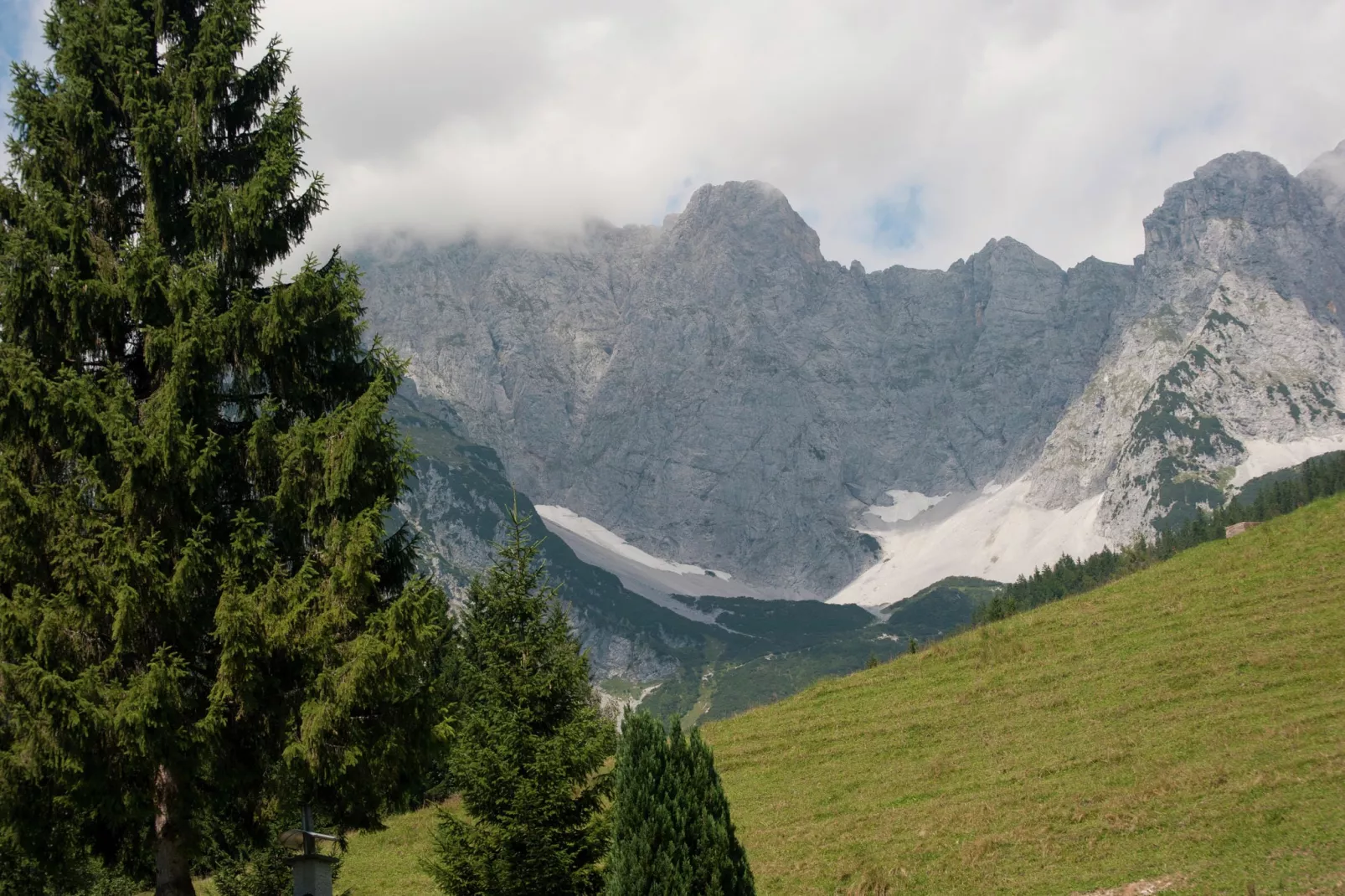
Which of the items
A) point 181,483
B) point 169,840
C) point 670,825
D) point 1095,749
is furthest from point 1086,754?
point 181,483

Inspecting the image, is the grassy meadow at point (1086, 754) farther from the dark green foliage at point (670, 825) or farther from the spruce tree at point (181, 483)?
the spruce tree at point (181, 483)

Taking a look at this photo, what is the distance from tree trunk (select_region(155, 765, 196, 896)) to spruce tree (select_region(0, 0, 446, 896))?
0.05m

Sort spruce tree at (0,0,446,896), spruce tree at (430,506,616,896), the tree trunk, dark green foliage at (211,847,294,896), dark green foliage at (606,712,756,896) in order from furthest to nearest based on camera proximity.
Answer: dark green foliage at (211,847,294,896) < spruce tree at (430,506,616,896) < dark green foliage at (606,712,756,896) < the tree trunk < spruce tree at (0,0,446,896)

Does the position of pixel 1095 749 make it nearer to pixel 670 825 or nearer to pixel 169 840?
pixel 670 825

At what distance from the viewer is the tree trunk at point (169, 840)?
15305 millimetres

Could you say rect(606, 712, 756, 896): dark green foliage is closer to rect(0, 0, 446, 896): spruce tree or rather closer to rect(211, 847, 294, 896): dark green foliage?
rect(0, 0, 446, 896): spruce tree

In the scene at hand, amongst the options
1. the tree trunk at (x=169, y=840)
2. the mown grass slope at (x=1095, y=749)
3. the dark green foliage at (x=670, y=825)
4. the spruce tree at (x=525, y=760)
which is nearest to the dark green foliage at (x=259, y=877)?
the spruce tree at (x=525, y=760)

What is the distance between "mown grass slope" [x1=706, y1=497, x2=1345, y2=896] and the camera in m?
25.8

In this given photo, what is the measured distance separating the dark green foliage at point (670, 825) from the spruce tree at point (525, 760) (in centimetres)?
287

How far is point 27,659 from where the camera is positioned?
46.0 feet

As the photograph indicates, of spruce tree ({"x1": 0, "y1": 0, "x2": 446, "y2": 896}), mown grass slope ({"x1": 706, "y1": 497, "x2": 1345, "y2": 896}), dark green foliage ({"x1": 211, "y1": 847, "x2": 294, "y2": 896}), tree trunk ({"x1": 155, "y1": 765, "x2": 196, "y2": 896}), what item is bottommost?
mown grass slope ({"x1": 706, "y1": 497, "x2": 1345, "y2": 896})

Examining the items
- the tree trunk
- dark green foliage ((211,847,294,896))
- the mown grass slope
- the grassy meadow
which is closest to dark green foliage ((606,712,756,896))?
the tree trunk

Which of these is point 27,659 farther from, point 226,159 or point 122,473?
point 226,159

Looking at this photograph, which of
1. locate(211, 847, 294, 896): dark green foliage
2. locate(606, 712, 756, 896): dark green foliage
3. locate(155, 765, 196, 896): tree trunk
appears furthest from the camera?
locate(211, 847, 294, 896): dark green foliage
